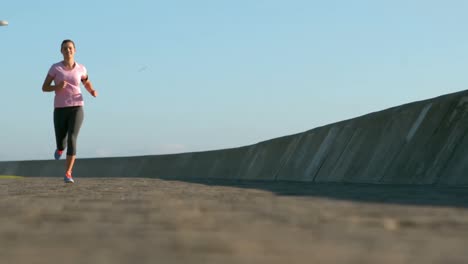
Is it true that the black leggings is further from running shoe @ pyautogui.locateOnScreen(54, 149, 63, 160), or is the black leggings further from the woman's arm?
the woman's arm

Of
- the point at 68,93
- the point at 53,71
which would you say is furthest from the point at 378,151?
the point at 53,71

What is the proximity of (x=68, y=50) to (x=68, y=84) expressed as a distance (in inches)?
16.7

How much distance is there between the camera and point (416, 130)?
10.6 meters

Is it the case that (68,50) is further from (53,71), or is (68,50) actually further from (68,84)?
(68,84)

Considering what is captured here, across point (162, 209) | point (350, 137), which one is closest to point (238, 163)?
point (350, 137)

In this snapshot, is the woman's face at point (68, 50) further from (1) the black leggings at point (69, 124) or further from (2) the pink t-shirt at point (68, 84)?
(1) the black leggings at point (69, 124)

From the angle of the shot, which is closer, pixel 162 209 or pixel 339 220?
pixel 339 220

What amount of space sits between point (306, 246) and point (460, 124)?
7.06 meters

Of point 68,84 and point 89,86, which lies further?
point 89,86

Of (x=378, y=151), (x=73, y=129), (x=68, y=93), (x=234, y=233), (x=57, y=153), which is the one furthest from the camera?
(x=378, y=151)

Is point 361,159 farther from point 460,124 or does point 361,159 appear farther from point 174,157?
point 174,157

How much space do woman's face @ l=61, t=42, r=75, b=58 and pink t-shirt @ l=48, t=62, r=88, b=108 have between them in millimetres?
155

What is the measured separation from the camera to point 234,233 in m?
3.39

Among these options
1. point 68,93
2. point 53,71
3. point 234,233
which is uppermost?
point 234,233
